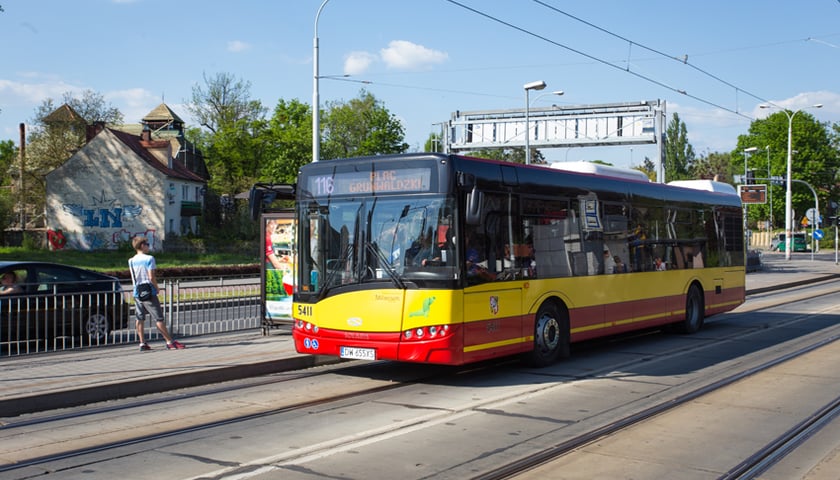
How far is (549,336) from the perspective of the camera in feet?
39.9

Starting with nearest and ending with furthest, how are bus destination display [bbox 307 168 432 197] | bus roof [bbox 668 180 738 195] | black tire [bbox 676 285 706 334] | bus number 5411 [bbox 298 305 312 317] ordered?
bus destination display [bbox 307 168 432 197], bus number 5411 [bbox 298 305 312 317], black tire [bbox 676 285 706 334], bus roof [bbox 668 180 738 195]

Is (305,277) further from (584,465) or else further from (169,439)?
(584,465)

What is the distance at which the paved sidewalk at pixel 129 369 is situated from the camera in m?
9.31

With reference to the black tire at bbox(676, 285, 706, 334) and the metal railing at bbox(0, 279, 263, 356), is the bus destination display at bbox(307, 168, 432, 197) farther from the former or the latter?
the black tire at bbox(676, 285, 706, 334)

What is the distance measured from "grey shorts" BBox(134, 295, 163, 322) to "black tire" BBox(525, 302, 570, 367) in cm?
567

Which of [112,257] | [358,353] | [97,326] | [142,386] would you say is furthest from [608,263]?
[112,257]

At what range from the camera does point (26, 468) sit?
257 inches

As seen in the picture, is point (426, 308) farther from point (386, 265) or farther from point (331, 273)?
point (331, 273)

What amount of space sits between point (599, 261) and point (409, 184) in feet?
14.0

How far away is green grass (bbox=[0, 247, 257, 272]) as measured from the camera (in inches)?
2004

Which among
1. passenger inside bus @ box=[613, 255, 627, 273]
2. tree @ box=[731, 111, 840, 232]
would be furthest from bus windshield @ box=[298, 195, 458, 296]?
tree @ box=[731, 111, 840, 232]

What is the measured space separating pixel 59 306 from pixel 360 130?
7169 centimetres

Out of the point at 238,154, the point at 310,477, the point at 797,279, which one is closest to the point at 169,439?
the point at 310,477

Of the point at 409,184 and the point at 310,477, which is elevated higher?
the point at 409,184
